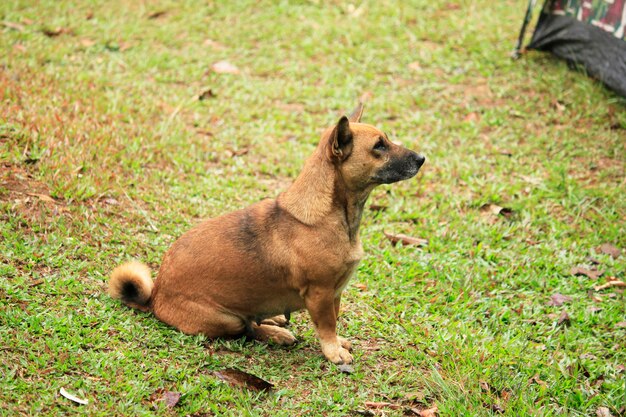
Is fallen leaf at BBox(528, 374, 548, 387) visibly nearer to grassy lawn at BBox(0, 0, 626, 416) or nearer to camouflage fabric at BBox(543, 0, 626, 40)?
grassy lawn at BBox(0, 0, 626, 416)

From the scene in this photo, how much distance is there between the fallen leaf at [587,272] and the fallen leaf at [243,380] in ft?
10.4

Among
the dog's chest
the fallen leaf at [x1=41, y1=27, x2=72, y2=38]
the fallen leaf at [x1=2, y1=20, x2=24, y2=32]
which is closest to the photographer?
the dog's chest

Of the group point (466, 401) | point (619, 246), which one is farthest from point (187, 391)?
point (619, 246)

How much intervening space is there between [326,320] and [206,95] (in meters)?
4.97

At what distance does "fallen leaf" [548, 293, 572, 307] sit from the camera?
19.3 feet

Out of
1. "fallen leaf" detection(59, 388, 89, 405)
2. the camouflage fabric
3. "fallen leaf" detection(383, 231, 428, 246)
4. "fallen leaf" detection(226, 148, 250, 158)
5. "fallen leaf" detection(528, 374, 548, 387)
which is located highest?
the camouflage fabric

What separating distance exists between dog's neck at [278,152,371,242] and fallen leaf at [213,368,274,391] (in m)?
1.07

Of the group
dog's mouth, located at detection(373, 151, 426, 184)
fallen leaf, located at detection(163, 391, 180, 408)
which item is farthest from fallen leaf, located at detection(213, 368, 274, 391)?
dog's mouth, located at detection(373, 151, 426, 184)

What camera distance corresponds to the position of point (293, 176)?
750cm

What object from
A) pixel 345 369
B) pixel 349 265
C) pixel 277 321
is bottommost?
pixel 277 321

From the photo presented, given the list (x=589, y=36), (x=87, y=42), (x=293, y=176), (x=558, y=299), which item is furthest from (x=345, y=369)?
(x=87, y=42)

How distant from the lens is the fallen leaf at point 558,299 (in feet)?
19.3

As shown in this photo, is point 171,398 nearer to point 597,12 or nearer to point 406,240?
point 406,240

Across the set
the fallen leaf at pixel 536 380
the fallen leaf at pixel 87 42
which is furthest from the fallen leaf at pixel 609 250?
the fallen leaf at pixel 87 42
